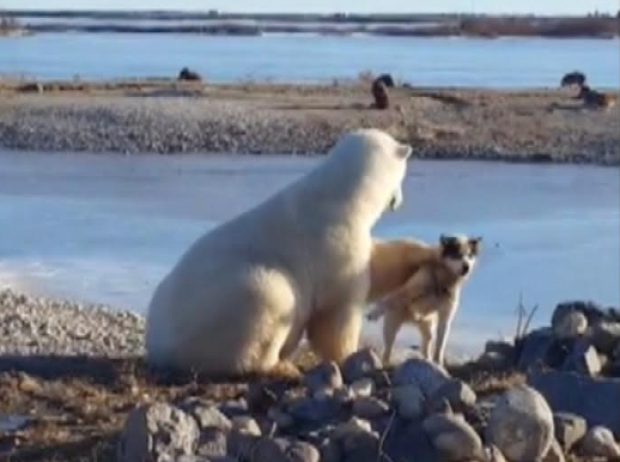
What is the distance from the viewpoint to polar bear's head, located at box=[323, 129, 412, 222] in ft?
36.0

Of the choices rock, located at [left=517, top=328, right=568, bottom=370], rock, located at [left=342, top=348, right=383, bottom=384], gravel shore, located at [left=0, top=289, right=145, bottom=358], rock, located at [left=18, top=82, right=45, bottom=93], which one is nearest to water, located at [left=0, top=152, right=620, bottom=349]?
gravel shore, located at [left=0, top=289, right=145, bottom=358]

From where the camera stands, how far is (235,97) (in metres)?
47.6

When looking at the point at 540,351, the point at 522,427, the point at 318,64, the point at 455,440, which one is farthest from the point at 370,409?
the point at 318,64

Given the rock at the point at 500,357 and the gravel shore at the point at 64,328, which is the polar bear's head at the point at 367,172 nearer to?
the rock at the point at 500,357

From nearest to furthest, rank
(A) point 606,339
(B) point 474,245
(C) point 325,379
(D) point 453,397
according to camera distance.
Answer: (D) point 453,397, (C) point 325,379, (A) point 606,339, (B) point 474,245

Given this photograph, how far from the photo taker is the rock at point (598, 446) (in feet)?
26.6

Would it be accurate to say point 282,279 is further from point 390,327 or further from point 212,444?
point 212,444

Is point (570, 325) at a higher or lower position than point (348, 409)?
lower

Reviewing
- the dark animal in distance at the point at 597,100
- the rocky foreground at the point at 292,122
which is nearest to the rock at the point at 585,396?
the rocky foreground at the point at 292,122

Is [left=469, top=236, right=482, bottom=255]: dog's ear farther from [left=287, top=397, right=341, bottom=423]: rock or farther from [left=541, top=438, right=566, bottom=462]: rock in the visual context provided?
[left=541, top=438, right=566, bottom=462]: rock

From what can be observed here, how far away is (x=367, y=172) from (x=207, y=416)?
10.8ft

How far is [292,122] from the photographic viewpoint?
40.9 m

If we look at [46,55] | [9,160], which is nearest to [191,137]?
[9,160]

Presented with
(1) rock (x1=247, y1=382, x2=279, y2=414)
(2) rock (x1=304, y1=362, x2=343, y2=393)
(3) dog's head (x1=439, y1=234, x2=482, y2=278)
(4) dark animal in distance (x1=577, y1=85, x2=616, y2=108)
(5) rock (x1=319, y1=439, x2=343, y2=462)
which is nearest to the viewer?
(5) rock (x1=319, y1=439, x2=343, y2=462)
